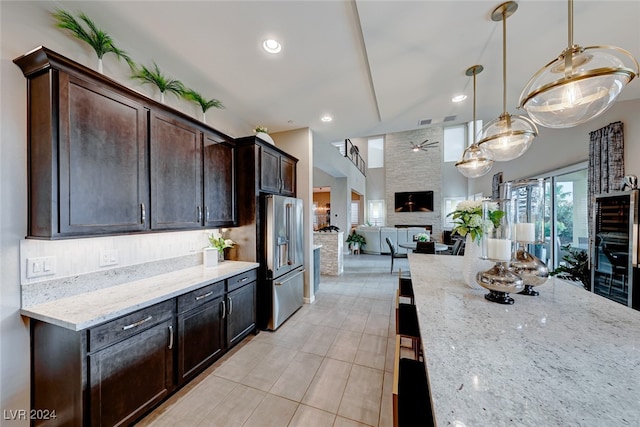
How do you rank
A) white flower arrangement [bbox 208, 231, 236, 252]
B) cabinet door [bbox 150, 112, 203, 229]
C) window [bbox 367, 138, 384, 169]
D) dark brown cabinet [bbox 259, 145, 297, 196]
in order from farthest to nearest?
window [bbox 367, 138, 384, 169] < dark brown cabinet [bbox 259, 145, 297, 196] < white flower arrangement [bbox 208, 231, 236, 252] < cabinet door [bbox 150, 112, 203, 229]

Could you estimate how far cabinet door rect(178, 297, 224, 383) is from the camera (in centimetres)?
193

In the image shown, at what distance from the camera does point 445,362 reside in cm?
93

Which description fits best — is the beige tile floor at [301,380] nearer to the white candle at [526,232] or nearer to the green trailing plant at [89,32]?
the white candle at [526,232]

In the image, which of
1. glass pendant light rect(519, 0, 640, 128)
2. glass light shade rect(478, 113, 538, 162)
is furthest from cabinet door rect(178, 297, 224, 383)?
glass light shade rect(478, 113, 538, 162)

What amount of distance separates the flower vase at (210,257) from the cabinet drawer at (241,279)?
1.15 ft

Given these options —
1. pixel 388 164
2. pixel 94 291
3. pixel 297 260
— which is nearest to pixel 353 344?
pixel 297 260

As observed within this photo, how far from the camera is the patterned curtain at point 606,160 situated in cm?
271

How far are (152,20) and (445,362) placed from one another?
2769mm

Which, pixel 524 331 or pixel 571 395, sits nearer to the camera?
pixel 571 395

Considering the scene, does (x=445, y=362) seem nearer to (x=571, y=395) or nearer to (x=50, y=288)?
(x=571, y=395)

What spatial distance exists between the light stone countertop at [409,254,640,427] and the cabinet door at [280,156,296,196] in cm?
250

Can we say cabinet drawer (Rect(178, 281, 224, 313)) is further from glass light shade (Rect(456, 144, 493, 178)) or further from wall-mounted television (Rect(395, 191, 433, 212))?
wall-mounted television (Rect(395, 191, 433, 212))

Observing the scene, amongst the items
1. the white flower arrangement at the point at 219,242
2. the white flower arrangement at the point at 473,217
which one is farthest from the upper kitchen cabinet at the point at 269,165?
the white flower arrangement at the point at 473,217

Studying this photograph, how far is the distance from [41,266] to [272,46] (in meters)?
2.33
